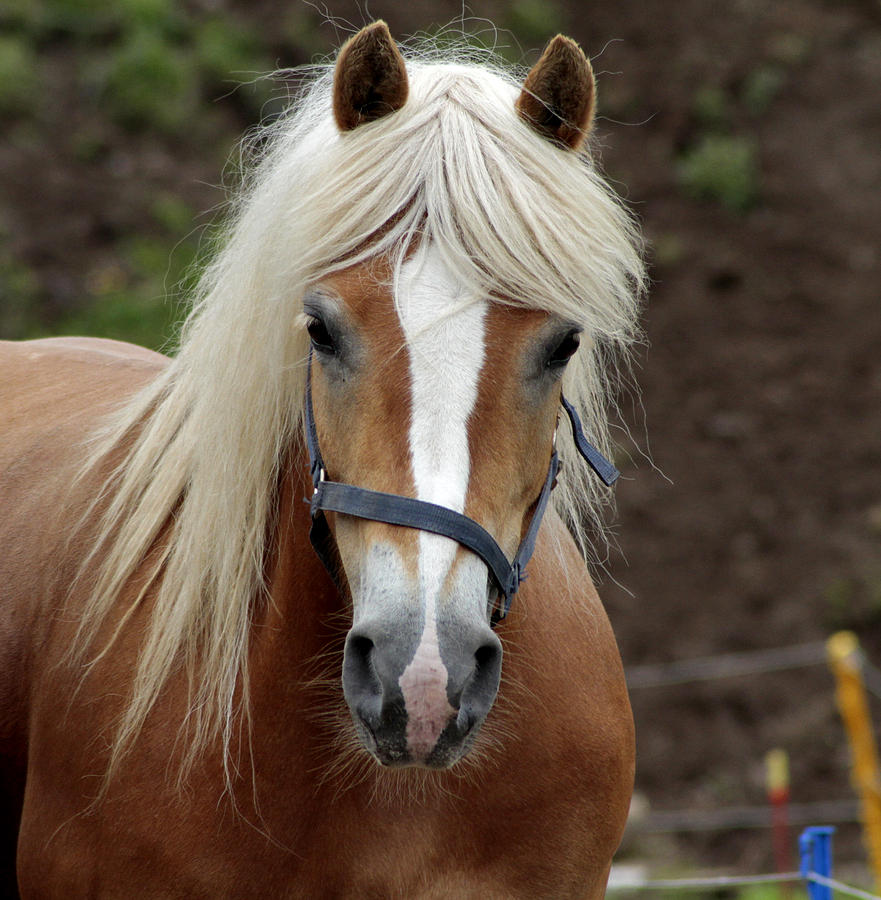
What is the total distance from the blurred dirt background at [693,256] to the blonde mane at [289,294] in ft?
15.3

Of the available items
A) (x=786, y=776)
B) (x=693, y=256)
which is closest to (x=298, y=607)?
(x=786, y=776)

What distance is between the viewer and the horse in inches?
68.2

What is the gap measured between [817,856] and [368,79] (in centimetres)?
213

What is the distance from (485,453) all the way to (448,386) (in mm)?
121

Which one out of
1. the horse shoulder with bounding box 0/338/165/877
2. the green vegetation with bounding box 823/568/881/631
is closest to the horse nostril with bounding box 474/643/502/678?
the horse shoulder with bounding box 0/338/165/877

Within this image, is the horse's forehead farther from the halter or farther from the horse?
the halter

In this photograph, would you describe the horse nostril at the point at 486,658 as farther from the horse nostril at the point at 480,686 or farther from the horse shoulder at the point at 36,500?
the horse shoulder at the point at 36,500

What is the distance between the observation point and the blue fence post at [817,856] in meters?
2.73

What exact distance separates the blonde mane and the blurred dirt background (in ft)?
15.3

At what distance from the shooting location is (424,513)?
1.67 meters

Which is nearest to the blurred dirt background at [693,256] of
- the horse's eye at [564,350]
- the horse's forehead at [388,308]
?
the horse's eye at [564,350]

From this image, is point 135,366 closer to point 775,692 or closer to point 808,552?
Result: point 775,692

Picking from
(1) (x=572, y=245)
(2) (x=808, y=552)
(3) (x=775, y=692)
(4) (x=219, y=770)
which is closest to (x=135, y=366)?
(4) (x=219, y=770)

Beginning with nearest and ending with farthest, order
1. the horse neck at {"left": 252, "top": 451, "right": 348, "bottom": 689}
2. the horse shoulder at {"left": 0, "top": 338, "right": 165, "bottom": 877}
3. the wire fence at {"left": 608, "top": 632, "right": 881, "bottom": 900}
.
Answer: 1. the horse neck at {"left": 252, "top": 451, "right": 348, "bottom": 689}
2. the horse shoulder at {"left": 0, "top": 338, "right": 165, "bottom": 877}
3. the wire fence at {"left": 608, "top": 632, "right": 881, "bottom": 900}
